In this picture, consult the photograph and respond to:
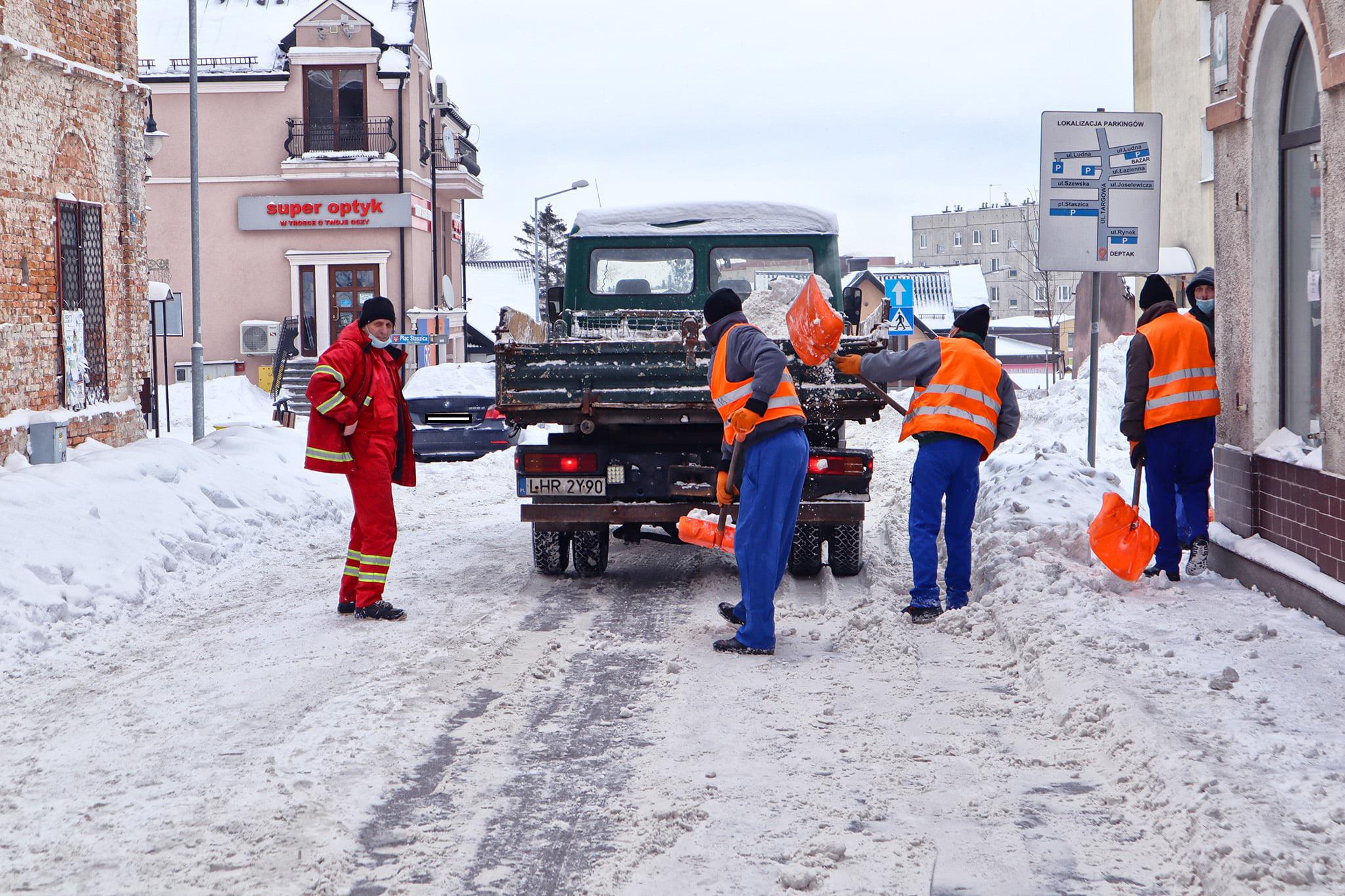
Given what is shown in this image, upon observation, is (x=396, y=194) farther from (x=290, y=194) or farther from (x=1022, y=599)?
(x=1022, y=599)

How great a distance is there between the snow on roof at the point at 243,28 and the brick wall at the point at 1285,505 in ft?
105

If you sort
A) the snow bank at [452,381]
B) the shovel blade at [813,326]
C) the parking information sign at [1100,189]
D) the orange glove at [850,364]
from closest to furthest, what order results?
the shovel blade at [813,326] < the orange glove at [850,364] < the parking information sign at [1100,189] < the snow bank at [452,381]

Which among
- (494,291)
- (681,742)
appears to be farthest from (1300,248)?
(494,291)

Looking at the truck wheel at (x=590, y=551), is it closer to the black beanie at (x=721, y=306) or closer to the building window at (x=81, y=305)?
the black beanie at (x=721, y=306)

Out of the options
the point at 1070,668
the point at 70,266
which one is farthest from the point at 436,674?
the point at 70,266

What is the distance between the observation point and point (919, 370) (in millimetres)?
7852

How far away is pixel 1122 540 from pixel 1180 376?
3.81 ft

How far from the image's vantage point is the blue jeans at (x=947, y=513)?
7.78m

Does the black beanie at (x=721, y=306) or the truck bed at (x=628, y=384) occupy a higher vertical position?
the black beanie at (x=721, y=306)

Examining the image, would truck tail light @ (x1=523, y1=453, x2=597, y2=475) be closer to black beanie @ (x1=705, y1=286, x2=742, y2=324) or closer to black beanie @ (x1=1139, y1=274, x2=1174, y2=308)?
black beanie @ (x1=705, y1=286, x2=742, y2=324)

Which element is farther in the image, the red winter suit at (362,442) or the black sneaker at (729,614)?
the red winter suit at (362,442)

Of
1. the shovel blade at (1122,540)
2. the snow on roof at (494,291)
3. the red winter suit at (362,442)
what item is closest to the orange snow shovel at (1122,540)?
the shovel blade at (1122,540)

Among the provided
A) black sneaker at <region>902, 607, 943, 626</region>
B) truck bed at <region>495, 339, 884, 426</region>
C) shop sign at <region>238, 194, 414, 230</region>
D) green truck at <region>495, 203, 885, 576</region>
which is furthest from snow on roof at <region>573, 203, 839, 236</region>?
shop sign at <region>238, 194, 414, 230</region>

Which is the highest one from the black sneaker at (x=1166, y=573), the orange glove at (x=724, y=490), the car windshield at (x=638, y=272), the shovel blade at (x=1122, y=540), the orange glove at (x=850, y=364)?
the car windshield at (x=638, y=272)
